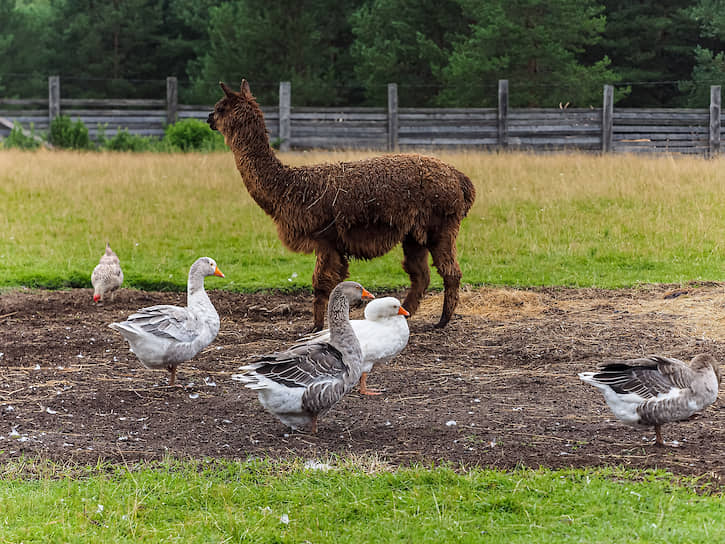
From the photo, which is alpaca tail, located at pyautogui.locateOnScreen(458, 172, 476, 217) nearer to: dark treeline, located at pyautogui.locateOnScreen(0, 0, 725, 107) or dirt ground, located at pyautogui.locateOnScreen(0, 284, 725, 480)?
dirt ground, located at pyautogui.locateOnScreen(0, 284, 725, 480)

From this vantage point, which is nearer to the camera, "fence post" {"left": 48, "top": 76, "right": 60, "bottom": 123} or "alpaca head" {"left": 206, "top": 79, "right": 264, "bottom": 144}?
"alpaca head" {"left": 206, "top": 79, "right": 264, "bottom": 144}

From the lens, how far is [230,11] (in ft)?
118

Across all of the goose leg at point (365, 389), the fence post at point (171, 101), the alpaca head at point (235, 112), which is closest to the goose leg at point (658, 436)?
the goose leg at point (365, 389)

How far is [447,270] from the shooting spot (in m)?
9.28

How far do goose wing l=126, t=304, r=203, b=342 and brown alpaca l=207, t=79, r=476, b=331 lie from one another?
2.15 m

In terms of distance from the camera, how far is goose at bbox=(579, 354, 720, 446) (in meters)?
5.43

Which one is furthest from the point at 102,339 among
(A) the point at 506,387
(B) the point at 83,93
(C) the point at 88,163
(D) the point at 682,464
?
(B) the point at 83,93

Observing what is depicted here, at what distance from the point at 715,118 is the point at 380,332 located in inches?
861

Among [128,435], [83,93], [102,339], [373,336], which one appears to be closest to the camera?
[128,435]

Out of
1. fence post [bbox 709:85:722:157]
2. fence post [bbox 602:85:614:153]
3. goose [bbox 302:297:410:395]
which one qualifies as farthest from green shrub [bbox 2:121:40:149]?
fence post [bbox 709:85:722:157]

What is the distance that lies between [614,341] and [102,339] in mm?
4889

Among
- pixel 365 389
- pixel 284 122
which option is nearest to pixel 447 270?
pixel 365 389

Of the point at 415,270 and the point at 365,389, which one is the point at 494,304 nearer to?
the point at 415,270

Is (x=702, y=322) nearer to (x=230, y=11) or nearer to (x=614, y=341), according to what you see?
(x=614, y=341)
